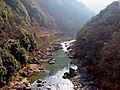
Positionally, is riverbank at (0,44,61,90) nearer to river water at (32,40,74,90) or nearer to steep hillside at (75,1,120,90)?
river water at (32,40,74,90)

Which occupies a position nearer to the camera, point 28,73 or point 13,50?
point 28,73

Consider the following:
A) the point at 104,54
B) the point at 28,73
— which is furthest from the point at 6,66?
the point at 104,54

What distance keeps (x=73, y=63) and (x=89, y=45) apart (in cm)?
1261

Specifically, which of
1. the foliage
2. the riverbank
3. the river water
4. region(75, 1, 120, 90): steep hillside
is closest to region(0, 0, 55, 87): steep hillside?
the foliage

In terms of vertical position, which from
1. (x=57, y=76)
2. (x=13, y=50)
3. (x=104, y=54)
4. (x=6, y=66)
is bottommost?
(x=57, y=76)

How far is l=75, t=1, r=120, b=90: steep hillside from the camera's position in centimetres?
8819

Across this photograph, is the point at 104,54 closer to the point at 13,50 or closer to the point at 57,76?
the point at 57,76

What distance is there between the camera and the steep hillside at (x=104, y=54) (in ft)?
289

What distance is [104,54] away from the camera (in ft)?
338

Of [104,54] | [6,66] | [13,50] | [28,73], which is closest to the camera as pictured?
[6,66]

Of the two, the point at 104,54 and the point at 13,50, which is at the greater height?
the point at 13,50

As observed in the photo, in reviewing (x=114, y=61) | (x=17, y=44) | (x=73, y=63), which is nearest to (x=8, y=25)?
(x=17, y=44)

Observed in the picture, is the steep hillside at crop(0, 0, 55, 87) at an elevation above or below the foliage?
above

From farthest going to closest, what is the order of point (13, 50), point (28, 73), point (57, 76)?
point (13, 50) → point (28, 73) → point (57, 76)
